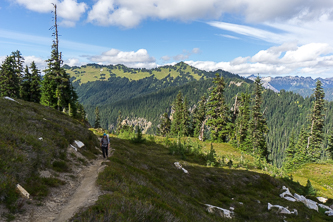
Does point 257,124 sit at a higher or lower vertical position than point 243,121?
lower

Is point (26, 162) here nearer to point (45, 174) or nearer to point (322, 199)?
point (45, 174)

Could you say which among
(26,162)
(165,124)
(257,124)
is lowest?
(165,124)

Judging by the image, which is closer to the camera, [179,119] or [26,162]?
[26,162]

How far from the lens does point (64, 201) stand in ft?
23.1

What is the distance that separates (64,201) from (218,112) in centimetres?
4498

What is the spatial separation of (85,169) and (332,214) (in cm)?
2004

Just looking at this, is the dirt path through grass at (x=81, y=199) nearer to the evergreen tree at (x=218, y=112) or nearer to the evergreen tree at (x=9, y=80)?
the evergreen tree at (x=218, y=112)

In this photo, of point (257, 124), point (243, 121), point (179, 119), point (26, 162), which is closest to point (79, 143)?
point (26, 162)

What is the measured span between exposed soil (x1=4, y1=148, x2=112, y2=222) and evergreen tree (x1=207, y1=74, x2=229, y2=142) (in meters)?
41.4

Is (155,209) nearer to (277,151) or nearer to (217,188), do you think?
(217,188)

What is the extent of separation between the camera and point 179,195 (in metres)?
12.3

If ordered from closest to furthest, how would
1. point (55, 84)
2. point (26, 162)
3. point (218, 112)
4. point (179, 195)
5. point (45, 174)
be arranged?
point (26, 162)
point (45, 174)
point (179, 195)
point (55, 84)
point (218, 112)

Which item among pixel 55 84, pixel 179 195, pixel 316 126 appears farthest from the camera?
pixel 316 126

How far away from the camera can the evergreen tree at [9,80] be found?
45.4m
